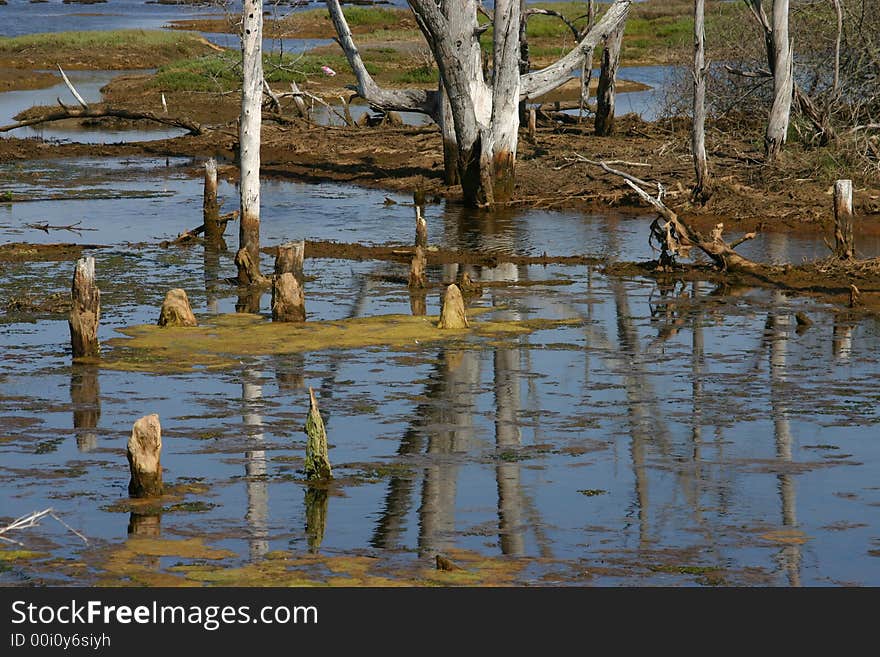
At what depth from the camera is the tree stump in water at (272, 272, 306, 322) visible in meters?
17.4

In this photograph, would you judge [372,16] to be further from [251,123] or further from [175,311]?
[175,311]

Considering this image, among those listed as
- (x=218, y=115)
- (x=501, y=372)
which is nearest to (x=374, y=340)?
(x=501, y=372)

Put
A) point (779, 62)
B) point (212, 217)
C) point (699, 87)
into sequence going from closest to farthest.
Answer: point (212, 217)
point (699, 87)
point (779, 62)

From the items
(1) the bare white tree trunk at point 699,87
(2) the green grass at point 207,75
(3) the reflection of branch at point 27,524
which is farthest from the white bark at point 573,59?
(2) the green grass at point 207,75

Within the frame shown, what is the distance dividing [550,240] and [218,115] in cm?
2490

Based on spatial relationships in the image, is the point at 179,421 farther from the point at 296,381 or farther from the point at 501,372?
the point at 501,372

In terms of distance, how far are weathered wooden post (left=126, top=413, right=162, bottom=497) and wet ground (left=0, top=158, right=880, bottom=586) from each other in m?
0.14

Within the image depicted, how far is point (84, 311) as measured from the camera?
50.2 feet

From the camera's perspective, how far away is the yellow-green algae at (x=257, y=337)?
15.6 metres

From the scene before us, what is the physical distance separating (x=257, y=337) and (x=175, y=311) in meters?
1.07

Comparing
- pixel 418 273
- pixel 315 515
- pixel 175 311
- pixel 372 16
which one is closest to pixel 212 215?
pixel 418 273

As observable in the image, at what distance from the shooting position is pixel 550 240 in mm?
24719

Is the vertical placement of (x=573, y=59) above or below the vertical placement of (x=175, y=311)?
above
